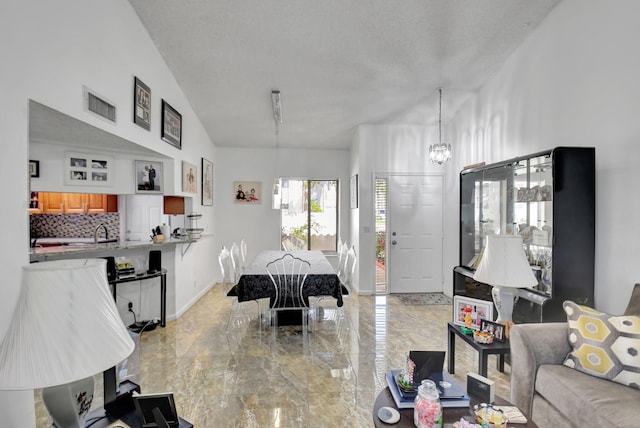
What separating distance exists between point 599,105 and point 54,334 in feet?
11.6

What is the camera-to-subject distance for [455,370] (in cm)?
278

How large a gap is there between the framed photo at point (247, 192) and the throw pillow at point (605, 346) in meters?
5.21

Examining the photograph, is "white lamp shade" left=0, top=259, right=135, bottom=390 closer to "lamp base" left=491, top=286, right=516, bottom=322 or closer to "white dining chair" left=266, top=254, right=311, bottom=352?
"white dining chair" left=266, top=254, right=311, bottom=352

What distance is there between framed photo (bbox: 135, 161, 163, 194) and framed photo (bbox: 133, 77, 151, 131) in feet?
2.20

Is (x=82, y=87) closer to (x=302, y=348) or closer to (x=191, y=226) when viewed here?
(x=191, y=226)

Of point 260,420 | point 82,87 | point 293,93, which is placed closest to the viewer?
point 260,420

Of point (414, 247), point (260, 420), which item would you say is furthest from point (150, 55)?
point (414, 247)

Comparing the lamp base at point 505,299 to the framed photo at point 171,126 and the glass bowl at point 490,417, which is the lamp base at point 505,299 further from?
the framed photo at point 171,126

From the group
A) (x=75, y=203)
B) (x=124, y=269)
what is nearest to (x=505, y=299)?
(x=124, y=269)

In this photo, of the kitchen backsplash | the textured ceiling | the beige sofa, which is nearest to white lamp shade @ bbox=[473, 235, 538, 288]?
the beige sofa

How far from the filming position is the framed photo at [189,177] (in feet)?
14.3

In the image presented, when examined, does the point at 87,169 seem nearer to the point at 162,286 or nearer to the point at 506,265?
the point at 162,286

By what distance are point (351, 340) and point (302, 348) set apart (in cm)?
55

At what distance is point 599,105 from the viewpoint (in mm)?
2498
